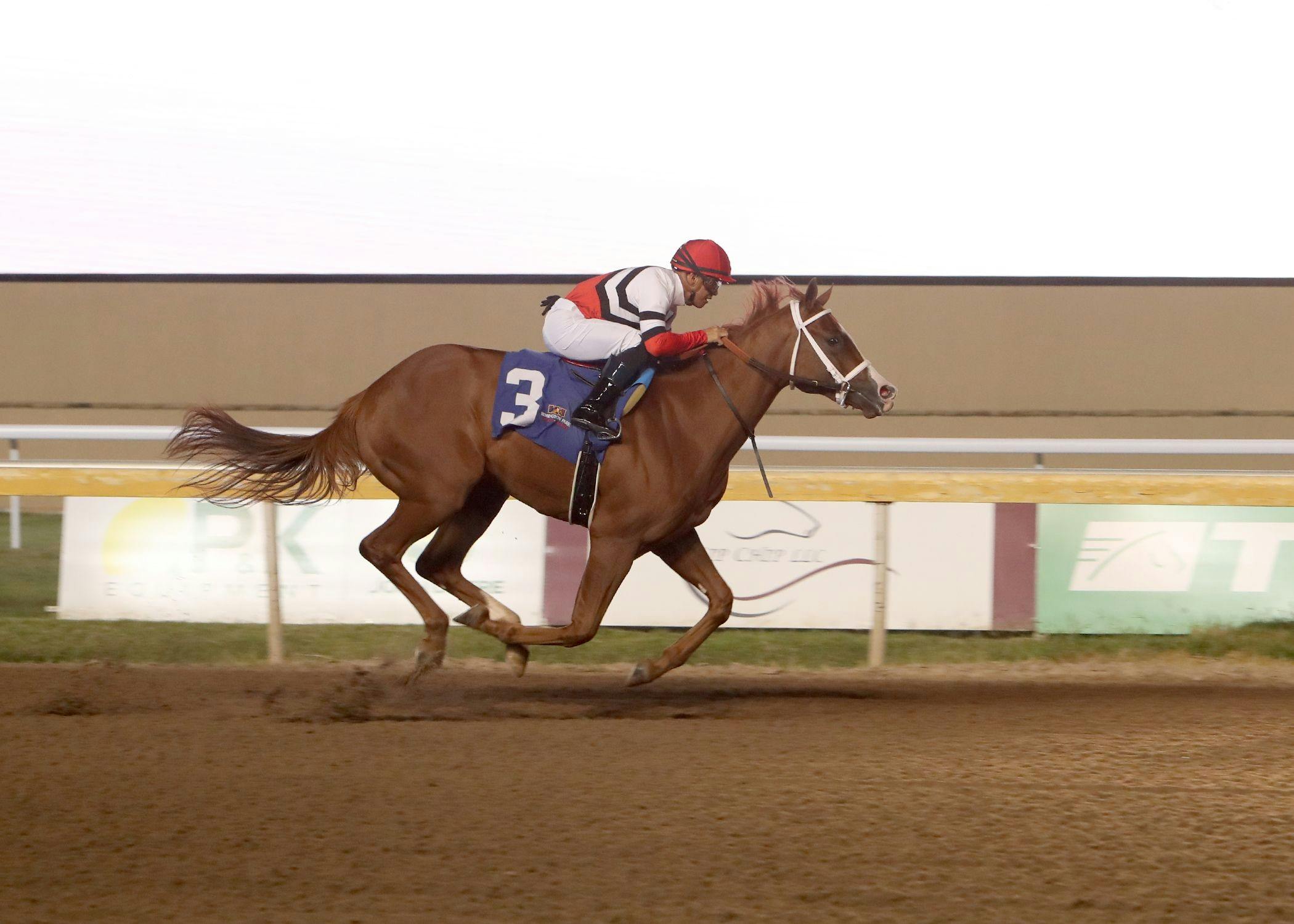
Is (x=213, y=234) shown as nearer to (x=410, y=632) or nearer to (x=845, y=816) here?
(x=410, y=632)

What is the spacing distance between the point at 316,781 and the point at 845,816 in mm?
1612

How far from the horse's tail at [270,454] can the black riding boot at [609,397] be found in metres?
1.10

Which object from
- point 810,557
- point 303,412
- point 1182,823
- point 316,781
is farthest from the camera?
point 303,412

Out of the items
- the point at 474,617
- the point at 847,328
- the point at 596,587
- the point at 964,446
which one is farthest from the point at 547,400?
the point at 847,328

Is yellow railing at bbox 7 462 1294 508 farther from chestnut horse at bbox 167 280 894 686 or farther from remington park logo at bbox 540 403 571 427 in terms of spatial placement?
remington park logo at bbox 540 403 571 427

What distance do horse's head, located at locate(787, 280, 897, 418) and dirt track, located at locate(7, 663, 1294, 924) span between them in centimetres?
126

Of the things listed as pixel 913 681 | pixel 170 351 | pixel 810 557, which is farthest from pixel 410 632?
pixel 170 351

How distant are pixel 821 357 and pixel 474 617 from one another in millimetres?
1729

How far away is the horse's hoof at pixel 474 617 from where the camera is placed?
5.53m

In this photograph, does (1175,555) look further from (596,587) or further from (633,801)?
(633,801)

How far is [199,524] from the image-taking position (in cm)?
697

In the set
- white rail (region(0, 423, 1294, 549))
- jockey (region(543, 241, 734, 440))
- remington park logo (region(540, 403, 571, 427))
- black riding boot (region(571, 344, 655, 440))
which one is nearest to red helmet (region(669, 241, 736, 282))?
jockey (region(543, 241, 734, 440))

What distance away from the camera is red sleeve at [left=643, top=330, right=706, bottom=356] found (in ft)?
17.4

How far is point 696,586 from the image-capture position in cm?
569
